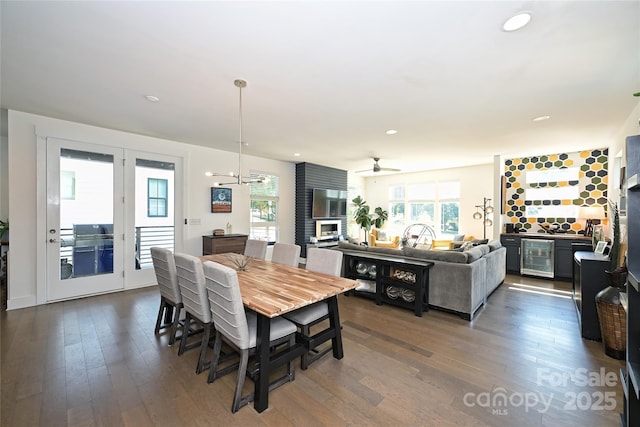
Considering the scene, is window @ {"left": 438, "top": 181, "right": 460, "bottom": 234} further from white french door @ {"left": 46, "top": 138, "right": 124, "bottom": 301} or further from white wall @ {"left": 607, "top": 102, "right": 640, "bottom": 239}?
white french door @ {"left": 46, "top": 138, "right": 124, "bottom": 301}

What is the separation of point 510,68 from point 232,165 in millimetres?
4970

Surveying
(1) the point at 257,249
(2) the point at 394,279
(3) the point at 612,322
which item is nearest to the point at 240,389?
(1) the point at 257,249

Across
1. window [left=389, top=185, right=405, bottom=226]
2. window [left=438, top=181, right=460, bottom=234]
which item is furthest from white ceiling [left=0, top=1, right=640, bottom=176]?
window [left=389, top=185, right=405, bottom=226]

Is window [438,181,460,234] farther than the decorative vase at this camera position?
Yes

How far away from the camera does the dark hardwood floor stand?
180cm

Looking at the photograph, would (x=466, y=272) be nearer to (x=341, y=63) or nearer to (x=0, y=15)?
(x=341, y=63)

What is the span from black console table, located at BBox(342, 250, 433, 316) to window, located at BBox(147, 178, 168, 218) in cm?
345

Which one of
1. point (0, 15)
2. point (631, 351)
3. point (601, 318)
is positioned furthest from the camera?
point (601, 318)

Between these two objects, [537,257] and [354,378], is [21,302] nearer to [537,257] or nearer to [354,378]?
[354,378]

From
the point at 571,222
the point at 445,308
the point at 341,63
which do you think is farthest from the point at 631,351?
the point at 571,222

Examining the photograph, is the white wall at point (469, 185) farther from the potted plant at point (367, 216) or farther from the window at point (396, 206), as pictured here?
the potted plant at point (367, 216)

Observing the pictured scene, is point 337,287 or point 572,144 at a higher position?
point 572,144

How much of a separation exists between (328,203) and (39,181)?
223 inches

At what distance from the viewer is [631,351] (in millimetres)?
1442
